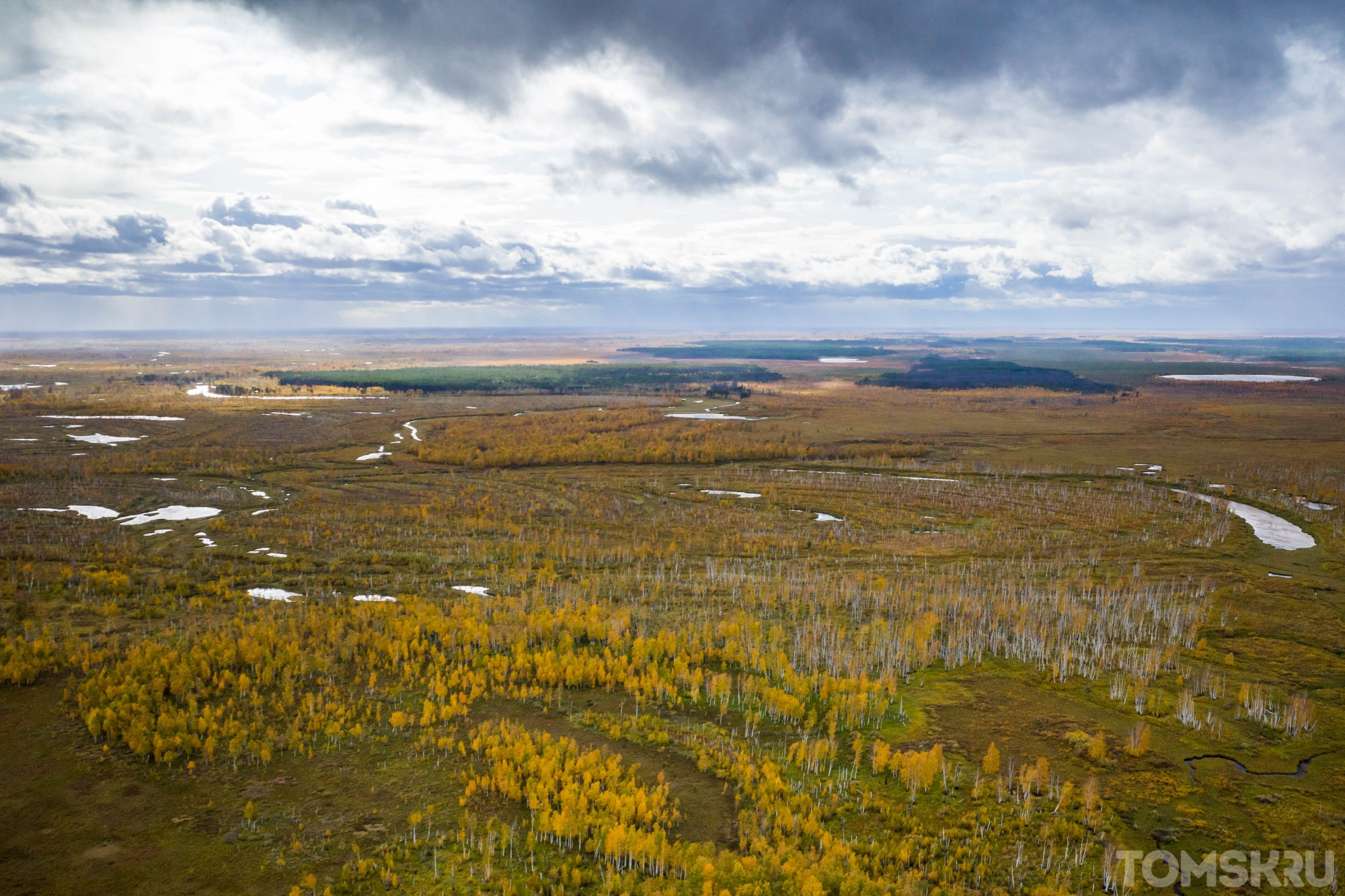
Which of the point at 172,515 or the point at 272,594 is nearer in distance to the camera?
the point at 272,594

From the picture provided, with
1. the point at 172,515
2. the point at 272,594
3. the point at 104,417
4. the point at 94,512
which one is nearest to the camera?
the point at 272,594

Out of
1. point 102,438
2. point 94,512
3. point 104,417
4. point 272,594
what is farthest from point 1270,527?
point 104,417

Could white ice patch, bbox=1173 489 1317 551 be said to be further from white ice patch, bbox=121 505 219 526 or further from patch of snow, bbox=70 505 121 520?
patch of snow, bbox=70 505 121 520

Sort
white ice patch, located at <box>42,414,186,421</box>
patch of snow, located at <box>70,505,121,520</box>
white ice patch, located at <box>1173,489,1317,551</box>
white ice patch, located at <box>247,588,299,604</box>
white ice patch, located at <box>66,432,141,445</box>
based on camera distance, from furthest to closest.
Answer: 1. white ice patch, located at <box>42,414,186,421</box>
2. white ice patch, located at <box>66,432,141,445</box>
3. patch of snow, located at <box>70,505,121,520</box>
4. white ice patch, located at <box>1173,489,1317,551</box>
5. white ice patch, located at <box>247,588,299,604</box>

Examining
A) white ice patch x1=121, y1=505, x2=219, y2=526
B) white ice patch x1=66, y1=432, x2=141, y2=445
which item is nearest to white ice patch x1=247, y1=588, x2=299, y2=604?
white ice patch x1=121, y1=505, x2=219, y2=526

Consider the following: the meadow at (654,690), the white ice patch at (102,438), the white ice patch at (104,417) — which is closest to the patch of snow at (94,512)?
the meadow at (654,690)

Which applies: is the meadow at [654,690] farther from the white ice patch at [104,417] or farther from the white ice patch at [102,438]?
the white ice patch at [104,417]

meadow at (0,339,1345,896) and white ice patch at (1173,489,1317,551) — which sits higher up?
white ice patch at (1173,489,1317,551)

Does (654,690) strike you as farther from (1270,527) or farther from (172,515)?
(1270,527)
